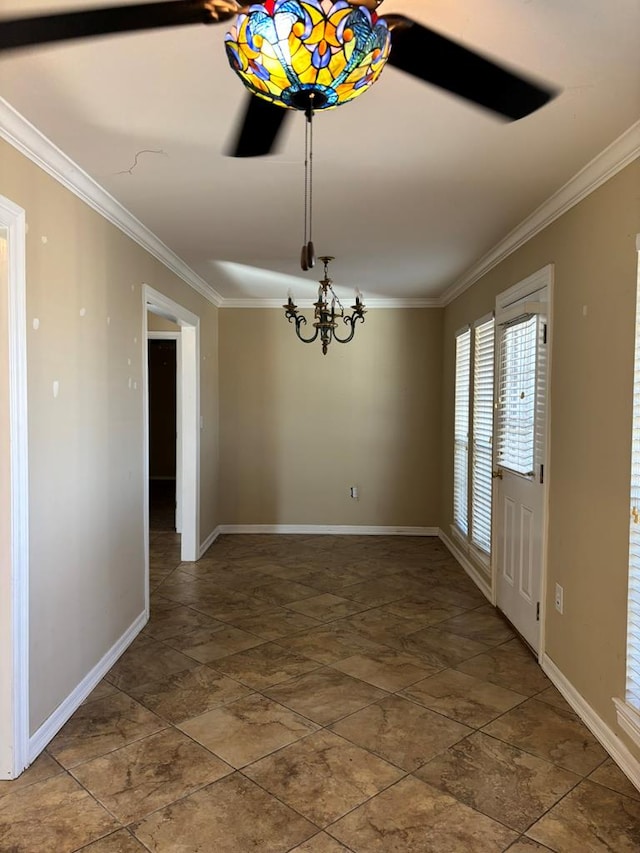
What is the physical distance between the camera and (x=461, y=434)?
5.14 meters

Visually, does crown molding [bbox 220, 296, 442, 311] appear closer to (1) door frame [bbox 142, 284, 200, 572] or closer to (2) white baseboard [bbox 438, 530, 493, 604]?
(1) door frame [bbox 142, 284, 200, 572]

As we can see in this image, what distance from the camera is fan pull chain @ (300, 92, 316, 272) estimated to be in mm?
1573

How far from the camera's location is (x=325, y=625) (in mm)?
3631

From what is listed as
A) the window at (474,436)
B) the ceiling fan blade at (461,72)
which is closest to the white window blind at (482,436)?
the window at (474,436)

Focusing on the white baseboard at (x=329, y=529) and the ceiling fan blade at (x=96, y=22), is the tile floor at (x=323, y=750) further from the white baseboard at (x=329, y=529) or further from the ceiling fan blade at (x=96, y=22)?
the ceiling fan blade at (x=96, y=22)

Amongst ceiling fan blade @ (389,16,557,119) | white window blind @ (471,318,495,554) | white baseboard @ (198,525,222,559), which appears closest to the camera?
ceiling fan blade @ (389,16,557,119)

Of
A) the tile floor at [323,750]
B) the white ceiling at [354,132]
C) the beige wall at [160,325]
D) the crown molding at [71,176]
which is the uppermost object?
the white ceiling at [354,132]

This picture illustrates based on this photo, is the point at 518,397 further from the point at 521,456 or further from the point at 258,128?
the point at 258,128

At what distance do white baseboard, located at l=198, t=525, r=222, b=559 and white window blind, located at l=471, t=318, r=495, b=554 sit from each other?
2.44m

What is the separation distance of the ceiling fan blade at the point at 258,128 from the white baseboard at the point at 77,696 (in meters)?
2.47

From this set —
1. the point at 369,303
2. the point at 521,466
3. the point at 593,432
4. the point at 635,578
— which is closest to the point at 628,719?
the point at 635,578

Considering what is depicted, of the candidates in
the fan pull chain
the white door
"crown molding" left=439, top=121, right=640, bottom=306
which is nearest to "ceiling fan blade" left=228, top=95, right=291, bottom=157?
the fan pull chain

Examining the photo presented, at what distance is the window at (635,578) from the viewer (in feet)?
6.97

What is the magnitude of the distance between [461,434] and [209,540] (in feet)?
8.62
